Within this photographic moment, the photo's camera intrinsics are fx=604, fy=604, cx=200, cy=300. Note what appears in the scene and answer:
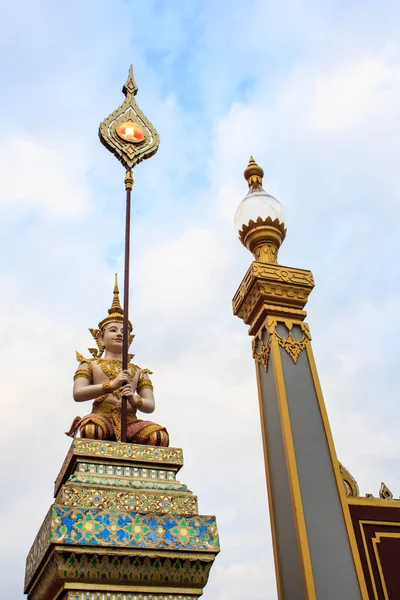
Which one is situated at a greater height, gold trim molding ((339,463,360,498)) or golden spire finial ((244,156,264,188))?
golden spire finial ((244,156,264,188))

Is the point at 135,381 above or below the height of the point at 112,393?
above

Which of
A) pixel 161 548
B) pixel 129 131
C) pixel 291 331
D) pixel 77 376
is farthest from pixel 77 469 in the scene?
pixel 129 131

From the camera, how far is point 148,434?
5148mm

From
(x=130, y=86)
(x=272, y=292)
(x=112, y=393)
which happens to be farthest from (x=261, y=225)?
(x=130, y=86)

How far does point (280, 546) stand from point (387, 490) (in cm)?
85

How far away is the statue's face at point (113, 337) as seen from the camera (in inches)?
248

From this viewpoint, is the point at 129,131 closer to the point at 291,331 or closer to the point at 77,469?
the point at 291,331

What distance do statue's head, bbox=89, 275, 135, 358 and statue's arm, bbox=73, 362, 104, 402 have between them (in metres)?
0.51

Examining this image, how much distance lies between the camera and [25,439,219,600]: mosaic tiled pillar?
3855mm

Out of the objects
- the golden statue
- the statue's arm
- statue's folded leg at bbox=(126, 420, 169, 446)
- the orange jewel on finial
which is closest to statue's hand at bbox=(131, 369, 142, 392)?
the golden statue

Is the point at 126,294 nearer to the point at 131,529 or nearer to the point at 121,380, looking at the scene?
the point at 121,380

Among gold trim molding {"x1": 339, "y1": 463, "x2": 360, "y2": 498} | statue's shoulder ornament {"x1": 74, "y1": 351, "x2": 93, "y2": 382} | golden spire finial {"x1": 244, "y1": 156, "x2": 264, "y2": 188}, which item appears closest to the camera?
gold trim molding {"x1": 339, "y1": 463, "x2": 360, "y2": 498}

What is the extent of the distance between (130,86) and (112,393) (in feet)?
13.5

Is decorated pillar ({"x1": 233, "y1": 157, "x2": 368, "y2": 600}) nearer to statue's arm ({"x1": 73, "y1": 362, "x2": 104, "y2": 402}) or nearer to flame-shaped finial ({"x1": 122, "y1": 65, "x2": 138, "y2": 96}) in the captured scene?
statue's arm ({"x1": 73, "y1": 362, "x2": 104, "y2": 402})
